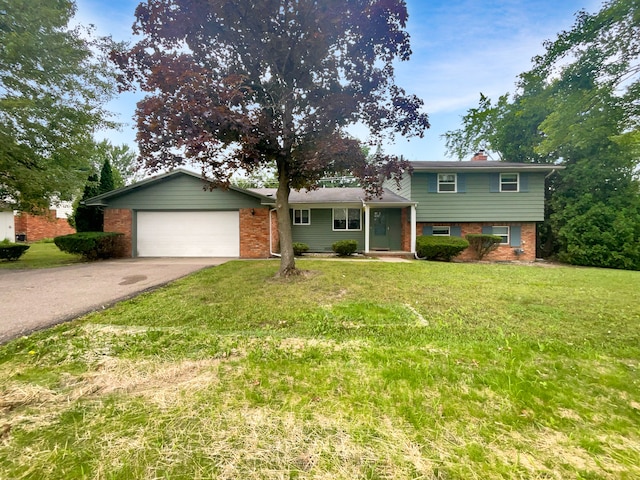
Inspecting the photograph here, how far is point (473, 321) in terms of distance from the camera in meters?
4.21

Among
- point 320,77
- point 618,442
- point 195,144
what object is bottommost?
point 618,442

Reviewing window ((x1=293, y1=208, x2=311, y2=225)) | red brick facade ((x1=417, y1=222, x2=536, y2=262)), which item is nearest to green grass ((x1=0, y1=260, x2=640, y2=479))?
red brick facade ((x1=417, y1=222, x2=536, y2=262))

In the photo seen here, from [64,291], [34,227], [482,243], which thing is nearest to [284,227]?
[64,291]

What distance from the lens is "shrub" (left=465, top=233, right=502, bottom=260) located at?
13.0 meters

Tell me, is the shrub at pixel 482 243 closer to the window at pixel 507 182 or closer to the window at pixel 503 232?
the window at pixel 503 232

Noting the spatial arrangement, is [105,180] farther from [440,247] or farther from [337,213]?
[440,247]

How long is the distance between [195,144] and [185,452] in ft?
15.9

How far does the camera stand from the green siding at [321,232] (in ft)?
48.6

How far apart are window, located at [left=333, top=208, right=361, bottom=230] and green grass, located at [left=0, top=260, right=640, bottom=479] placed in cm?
1029

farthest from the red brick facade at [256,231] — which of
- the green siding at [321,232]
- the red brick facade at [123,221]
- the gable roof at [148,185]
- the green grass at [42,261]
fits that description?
the green grass at [42,261]

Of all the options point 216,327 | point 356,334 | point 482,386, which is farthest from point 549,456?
point 216,327

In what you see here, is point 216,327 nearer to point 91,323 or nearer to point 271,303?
point 271,303

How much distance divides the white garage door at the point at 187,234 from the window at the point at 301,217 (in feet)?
10.3

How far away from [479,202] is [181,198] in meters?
14.2
